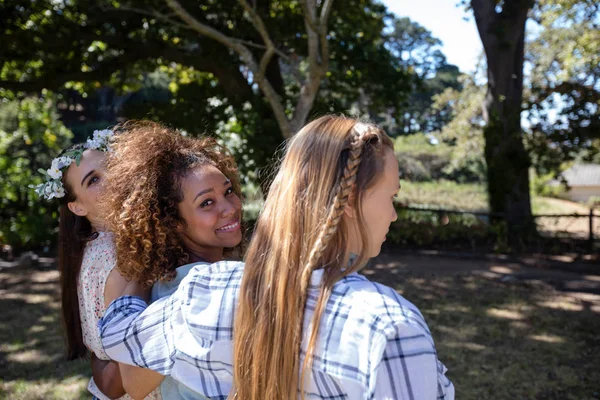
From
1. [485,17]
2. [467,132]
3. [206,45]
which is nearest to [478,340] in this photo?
[206,45]

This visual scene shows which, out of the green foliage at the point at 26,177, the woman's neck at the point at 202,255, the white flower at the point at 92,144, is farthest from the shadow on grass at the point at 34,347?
the woman's neck at the point at 202,255

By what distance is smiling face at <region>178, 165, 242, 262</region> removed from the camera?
1814 mm

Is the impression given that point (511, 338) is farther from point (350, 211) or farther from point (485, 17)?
point (485, 17)

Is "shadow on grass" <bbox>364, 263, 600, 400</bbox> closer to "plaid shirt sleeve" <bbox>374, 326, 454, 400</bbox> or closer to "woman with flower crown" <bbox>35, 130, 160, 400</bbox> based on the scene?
"woman with flower crown" <bbox>35, 130, 160, 400</bbox>

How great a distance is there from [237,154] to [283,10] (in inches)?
122

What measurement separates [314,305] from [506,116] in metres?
10.4

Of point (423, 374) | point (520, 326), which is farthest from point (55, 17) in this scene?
point (423, 374)

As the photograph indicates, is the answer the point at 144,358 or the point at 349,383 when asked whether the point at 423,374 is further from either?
the point at 144,358

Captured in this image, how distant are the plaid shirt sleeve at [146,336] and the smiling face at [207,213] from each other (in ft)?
1.22

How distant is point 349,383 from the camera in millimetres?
1065

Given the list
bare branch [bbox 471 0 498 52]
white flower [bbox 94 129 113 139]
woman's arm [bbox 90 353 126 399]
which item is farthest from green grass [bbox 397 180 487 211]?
woman's arm [bbox 90 353 126 399]

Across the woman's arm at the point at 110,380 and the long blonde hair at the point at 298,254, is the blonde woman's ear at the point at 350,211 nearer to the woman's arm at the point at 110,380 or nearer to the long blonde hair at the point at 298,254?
the long blonde hair at the point at 298,254

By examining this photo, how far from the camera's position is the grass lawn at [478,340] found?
466 cm

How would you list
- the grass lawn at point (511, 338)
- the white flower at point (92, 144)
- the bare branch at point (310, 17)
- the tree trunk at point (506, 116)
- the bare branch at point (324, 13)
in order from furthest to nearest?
the tree trunk at point (506, 116), the bare branch at point (310, 17), the bare branch at point (324, 13), the grass lawn at point (511, 338), the white flower at point (92, 144)
